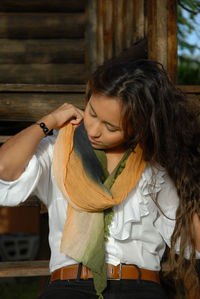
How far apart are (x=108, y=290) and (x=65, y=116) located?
0.83 m

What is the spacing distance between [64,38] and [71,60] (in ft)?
0.99

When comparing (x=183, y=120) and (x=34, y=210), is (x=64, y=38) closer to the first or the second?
(x=34, y=210)

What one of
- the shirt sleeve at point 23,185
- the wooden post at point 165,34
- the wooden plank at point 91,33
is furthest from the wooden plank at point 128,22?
the shirt sleeve at point 23,185

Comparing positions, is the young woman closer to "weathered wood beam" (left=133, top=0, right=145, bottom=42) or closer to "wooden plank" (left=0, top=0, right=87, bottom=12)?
"weathered wood beam" (left=133, top=0, right=145, bottom=42)

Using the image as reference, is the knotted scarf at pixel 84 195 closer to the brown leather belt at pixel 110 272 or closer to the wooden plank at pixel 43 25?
the brown leather belt at pixel 110 272

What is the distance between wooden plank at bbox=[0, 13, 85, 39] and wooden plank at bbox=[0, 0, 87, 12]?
0.06 metres

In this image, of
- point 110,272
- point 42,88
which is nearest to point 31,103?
point 42,88

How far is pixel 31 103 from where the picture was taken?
11.4 feet

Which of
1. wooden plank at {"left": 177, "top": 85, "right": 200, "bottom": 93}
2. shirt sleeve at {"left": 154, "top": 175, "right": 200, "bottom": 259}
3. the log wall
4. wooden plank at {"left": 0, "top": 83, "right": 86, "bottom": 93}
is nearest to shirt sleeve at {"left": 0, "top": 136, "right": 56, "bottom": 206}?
shirt sleeve at {"left": 154, "top": 175, "right": 200, "bottom": 259}

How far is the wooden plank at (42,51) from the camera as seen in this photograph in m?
5.79

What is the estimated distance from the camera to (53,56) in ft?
19.0

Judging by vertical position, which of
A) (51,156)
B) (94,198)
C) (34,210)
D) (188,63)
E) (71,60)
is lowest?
(34,210)

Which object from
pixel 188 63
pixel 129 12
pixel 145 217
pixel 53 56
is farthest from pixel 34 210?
pixel 145 217

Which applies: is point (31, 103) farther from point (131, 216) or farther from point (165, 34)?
point (131, 216)
